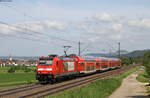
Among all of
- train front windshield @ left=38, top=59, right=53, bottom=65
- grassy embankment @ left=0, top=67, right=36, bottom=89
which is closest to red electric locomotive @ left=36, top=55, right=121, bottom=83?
train front windshield @ left=38, top=59, right=53, bottom=65

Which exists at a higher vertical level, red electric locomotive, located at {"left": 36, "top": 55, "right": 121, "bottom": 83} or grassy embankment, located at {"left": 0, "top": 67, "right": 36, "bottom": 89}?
red electric locomotive, located at {"left": 36, "top": 55, "right": 121, "bottom": 83}

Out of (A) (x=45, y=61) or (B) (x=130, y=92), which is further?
(A) (x=45, y=61)

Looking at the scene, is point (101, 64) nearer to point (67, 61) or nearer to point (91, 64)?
point (91, 64)

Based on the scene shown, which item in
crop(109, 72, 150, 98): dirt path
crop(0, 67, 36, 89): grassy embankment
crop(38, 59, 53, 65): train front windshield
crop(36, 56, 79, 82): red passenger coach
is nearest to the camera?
crop(109, 72, 150, 98): dirt path

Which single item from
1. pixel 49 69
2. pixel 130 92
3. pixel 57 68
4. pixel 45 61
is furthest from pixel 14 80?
pixel 130 92

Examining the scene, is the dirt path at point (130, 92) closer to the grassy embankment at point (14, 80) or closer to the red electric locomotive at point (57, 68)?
the red electric locomotive at point (57, 68)

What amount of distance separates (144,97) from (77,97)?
618 centimetres

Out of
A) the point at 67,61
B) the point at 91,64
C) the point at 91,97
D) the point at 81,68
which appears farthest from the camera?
the point at 91,64

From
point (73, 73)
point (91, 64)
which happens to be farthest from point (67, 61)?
point (91, 64)

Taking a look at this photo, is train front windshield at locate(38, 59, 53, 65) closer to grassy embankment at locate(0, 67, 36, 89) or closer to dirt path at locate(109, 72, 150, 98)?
grassy embankment at locate(0, 67, 36, 89)

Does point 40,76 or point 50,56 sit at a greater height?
point 50,56

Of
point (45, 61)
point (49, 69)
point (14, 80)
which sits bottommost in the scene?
point (14, 80)

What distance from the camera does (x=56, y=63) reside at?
32500 millimetres

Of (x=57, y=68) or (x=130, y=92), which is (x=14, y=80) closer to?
(x=57, y=68)
